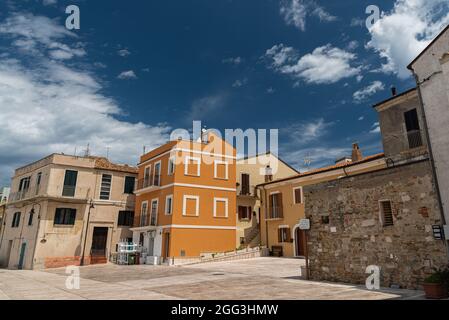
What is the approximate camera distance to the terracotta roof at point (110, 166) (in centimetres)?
2941

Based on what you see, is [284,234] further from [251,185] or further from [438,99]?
[438,99]

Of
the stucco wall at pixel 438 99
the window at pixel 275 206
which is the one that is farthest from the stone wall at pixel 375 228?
the window at pixel 275 206

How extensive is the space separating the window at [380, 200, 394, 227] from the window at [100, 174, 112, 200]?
24775 millimetres

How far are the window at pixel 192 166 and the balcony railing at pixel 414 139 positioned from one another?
52.1ft

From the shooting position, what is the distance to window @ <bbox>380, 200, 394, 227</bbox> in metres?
10.3

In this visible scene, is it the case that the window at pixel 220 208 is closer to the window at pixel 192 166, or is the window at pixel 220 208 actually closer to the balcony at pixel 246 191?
the balcony at pixel 246 191

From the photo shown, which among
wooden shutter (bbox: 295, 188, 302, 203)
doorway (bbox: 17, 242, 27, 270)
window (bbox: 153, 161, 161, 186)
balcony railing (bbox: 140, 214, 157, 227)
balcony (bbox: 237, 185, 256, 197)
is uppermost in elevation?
window (bbox: 153, 161, 161, 186)

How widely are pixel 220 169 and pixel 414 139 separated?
52.3 ft

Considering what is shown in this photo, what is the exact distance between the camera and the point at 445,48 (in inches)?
393

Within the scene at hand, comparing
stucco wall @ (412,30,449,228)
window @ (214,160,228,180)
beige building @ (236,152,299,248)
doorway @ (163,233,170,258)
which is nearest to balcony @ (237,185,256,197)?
beige building @ (236,152,299,248)

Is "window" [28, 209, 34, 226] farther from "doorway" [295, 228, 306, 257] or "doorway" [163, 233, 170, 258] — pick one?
"doorway" [295, 228, 306, 257]

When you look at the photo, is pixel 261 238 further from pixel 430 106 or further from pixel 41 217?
pixel 430 106

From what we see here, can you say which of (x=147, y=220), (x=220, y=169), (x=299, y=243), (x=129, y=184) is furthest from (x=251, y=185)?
(x=129, y=184)
